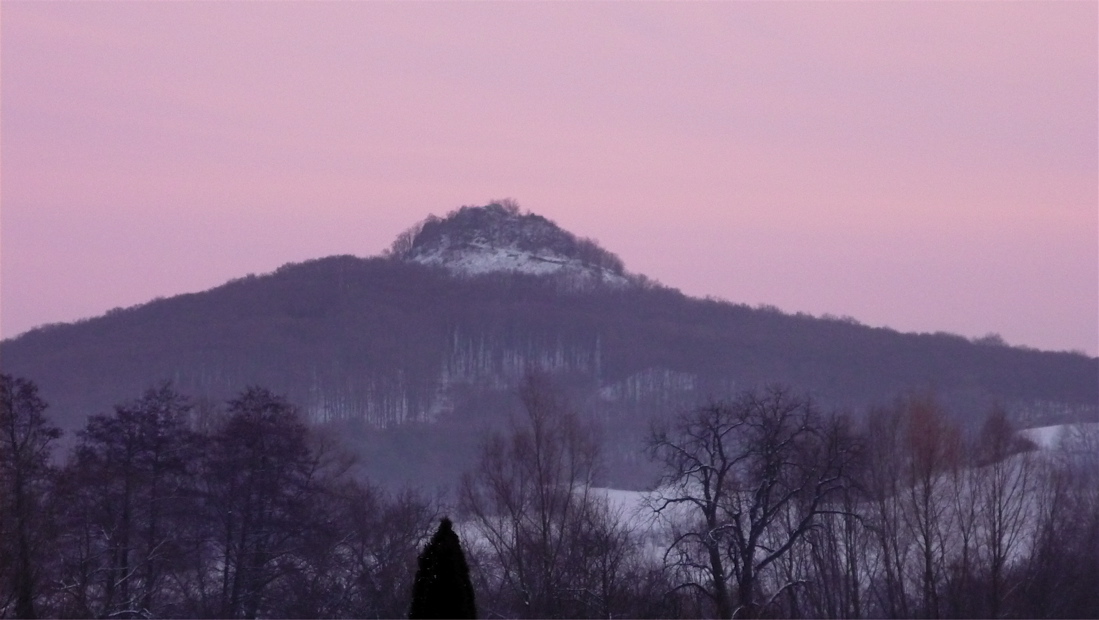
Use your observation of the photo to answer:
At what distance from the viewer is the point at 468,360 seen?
16125cm

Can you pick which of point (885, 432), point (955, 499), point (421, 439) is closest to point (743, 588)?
point (955, 499)

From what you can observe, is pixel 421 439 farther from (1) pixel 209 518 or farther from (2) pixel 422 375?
(1) pixel 209 518

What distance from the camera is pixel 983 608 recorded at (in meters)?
35.0

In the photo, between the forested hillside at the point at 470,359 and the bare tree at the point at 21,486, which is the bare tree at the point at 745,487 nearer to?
the bare tree at the point at 21,486

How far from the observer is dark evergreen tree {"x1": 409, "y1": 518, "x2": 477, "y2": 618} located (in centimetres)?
1164

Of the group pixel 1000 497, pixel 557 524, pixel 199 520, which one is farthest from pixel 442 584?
pixel 1000 497

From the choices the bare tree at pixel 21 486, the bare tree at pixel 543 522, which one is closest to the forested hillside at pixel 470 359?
the bare tree at pixel 543 522

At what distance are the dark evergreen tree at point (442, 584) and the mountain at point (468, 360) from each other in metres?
107

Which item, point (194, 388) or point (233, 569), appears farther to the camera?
point (194, 388)

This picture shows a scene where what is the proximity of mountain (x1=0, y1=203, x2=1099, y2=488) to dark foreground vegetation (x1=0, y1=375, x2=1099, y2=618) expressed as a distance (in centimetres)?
7716

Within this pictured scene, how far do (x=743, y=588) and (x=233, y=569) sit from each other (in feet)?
49.0

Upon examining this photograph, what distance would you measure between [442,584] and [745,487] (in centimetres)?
2609

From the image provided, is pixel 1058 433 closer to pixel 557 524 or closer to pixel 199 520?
pixel 557 524

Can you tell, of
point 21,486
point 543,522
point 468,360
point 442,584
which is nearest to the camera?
point 442,584
